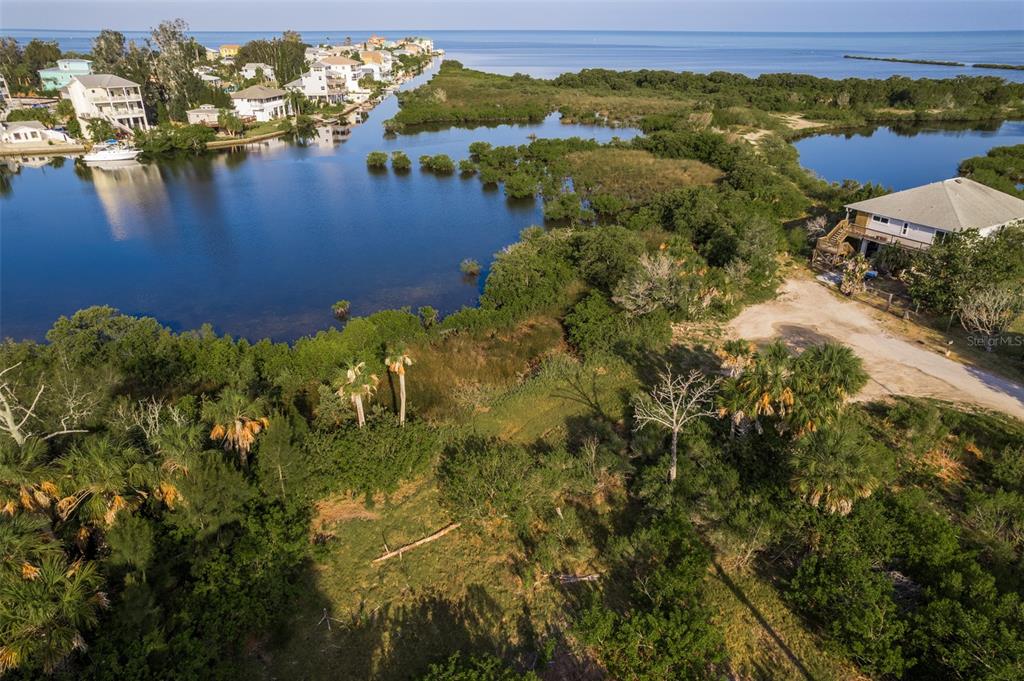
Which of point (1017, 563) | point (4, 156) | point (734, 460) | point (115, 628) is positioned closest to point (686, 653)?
point (734, 460)

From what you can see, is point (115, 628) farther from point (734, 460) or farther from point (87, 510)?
point (734, 460)

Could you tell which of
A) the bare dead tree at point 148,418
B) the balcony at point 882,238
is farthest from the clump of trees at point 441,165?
the bare dead tree at point 148,418

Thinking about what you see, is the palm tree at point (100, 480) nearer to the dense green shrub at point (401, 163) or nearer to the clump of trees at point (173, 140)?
the dense green shrub at point (401, 163)

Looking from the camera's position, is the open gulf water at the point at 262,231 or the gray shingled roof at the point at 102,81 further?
the gray shingled roof at the point at 102,81

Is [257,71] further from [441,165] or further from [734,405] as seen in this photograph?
[734,405]

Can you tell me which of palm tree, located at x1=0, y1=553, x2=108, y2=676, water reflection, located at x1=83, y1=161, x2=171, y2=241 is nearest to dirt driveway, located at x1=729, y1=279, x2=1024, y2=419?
palm tree, located at x1=0, y1=553, x2=108, y2=676

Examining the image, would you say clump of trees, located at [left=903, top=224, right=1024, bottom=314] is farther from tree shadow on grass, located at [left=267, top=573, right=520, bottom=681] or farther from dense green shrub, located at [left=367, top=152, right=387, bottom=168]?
dense green shrub, located at [left=367, top=152, right=387, bottom=168]

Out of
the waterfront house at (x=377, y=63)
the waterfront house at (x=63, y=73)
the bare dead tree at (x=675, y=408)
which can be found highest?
the waterfront house at (x=377, y=63)
